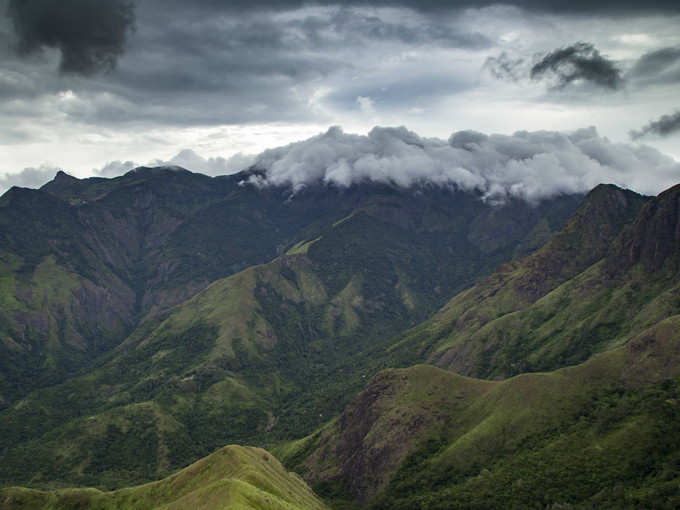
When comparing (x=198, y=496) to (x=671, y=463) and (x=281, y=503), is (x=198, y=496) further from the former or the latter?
(x=671, y=463)

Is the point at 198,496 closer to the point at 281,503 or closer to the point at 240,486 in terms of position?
the point at 240,486

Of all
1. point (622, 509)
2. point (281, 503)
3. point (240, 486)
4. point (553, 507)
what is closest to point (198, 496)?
point (240, 486)

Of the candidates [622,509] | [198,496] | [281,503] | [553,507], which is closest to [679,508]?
[622,509]

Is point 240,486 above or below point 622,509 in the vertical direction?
above

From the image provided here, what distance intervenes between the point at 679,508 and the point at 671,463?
23.5 m

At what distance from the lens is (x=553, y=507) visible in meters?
197

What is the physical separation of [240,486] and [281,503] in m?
18.6

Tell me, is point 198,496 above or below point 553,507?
above

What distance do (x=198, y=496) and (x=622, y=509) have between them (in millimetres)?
141720

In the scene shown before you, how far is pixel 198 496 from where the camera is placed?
187 m

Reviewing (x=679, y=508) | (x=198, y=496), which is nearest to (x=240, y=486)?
(x=198, y=496)

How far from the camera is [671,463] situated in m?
197

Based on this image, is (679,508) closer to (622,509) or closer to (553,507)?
(622,509)

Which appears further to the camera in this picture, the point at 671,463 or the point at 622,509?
the point at 671,463
